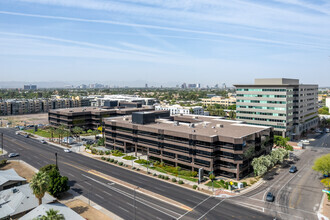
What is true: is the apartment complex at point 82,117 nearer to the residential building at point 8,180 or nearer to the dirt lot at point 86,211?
the residential building at point 8,180

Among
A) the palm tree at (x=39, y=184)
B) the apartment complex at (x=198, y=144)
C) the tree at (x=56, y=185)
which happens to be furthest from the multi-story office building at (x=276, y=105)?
the palm tree at (x=39, y=184)

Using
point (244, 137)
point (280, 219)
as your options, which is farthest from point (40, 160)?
point (280, 219)

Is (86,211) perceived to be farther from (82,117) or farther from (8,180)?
(82,117)

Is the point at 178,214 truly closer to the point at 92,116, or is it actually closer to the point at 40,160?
the point at 40,160


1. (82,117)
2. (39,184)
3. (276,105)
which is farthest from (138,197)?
(82,117)

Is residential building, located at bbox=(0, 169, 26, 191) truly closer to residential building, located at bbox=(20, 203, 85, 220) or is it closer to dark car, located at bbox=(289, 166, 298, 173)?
residential building, located at bbox=(20, 203, 85, 220)

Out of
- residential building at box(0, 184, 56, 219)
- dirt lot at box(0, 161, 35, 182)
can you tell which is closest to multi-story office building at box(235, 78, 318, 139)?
dirt lot at box(0, 161, 35, 182)
